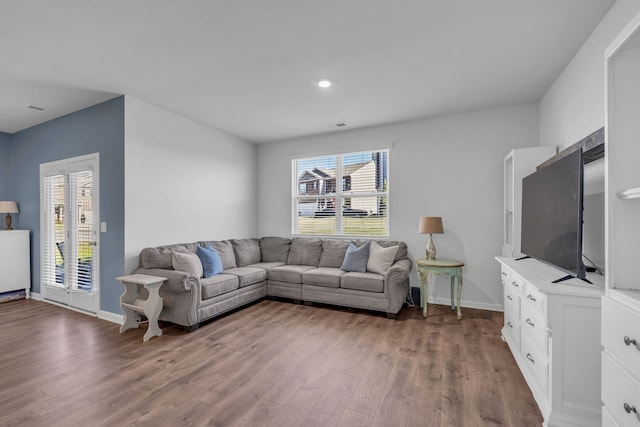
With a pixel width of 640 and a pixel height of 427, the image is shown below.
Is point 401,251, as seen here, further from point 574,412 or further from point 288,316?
point 574,412

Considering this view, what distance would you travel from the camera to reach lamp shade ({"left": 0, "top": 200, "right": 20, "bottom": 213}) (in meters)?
4.59

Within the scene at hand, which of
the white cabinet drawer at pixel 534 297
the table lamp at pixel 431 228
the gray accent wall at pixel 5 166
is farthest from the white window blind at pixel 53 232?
the white cabinet drawer at pixel 534 297

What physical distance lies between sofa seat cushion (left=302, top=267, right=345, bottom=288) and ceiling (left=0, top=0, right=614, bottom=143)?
7.27 feet

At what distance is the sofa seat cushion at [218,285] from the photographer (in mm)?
3445

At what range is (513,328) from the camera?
8.57 feet

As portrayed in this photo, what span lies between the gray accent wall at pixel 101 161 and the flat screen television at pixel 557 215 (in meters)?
4.19

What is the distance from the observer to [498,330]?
10.6ft

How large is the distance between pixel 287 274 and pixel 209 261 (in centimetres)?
111

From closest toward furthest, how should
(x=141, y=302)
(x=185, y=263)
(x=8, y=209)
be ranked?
(x=141, y=302)
(x=185, y=263)
(x=8, y=209)

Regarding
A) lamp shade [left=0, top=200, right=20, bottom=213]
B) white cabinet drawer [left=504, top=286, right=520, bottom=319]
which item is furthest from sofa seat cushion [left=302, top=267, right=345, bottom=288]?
lamp shade [left=0, top=200, right=20, bottom=213]

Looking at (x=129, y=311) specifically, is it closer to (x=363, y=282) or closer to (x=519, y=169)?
(x=363, y=282)

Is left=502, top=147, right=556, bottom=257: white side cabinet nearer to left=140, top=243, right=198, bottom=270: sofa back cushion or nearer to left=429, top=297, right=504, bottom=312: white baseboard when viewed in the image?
left=429, top=297, right=504, bottom=312: white baseboard

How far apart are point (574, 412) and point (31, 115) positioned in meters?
6.43

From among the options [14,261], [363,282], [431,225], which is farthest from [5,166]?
[431,225]
